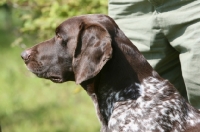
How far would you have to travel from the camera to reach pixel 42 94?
8.05 m

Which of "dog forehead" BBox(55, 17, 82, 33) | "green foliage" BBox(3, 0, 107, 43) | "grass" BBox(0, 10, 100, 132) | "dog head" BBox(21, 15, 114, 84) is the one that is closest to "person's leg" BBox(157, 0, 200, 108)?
"dog head" BBox(21, 15, 114, 84)

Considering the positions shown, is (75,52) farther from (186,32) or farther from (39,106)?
(39,106)

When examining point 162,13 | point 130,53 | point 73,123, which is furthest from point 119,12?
point 73,123

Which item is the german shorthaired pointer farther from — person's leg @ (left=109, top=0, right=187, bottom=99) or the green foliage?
the green foliage

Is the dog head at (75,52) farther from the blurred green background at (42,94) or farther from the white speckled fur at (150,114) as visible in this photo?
the blurred green background at (42,94)

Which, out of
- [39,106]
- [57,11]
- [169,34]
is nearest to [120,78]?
[169,34]

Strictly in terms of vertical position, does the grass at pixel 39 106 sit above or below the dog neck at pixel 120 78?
below

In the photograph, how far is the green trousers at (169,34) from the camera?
440 centimetres

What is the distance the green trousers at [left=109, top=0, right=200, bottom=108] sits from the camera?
4.40m

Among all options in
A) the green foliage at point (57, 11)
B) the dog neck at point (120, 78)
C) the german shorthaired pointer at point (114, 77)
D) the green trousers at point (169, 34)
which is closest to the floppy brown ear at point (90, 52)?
the german shorthaired pointer at point (114, 77)

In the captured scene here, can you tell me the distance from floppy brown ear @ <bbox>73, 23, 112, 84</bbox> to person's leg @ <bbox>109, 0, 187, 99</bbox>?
0.69 meters

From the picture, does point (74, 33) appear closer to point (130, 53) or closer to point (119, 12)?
point (130, 53)

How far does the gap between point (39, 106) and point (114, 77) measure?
11.6ft

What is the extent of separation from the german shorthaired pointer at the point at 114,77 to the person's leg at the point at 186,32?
390 millimetres
